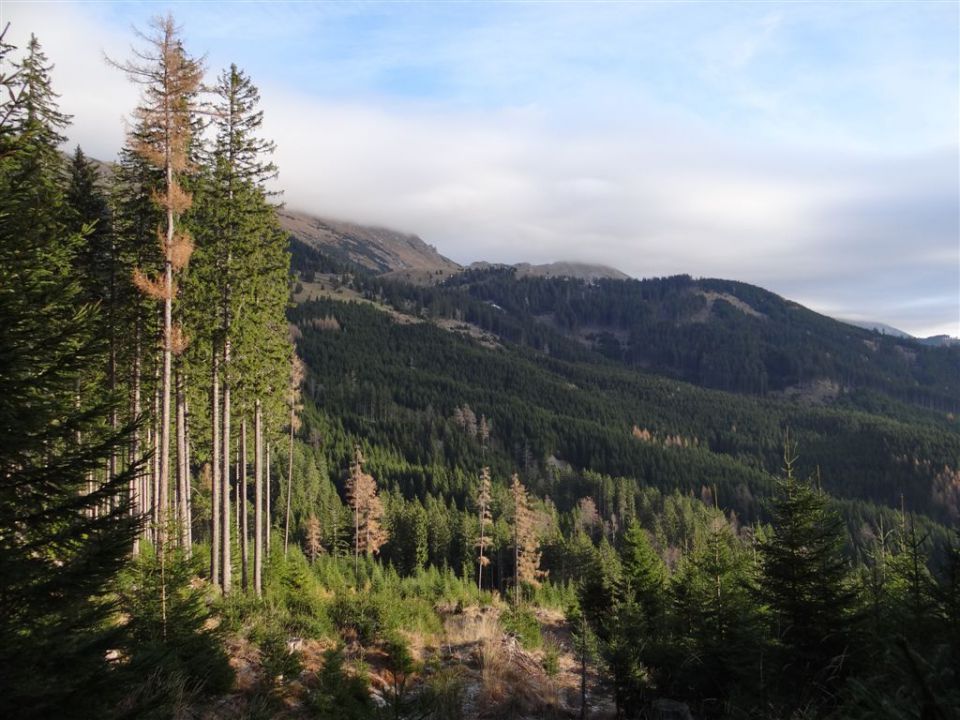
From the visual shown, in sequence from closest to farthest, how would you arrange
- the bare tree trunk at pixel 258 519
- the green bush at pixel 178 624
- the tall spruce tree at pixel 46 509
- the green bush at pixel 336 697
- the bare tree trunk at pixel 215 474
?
the tall spruce tree at pixel 46 509, the green bush at pixel 178 624, the green bush at pixel 336 697, the bare tree trunk at pixel 215 474, the bare tree trunk at pixel 258 519

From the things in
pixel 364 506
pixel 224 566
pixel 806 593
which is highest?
pixel 806 593

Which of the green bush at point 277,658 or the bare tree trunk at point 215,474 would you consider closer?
the green bush at point 277,658

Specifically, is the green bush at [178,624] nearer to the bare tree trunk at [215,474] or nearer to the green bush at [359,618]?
the green bush at [359,618]

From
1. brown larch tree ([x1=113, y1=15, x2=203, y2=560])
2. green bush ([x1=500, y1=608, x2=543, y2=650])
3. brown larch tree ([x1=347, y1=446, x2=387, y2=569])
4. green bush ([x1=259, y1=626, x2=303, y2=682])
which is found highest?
brown larch tree ([x1=113, y1=15, x2=203, y2=560])

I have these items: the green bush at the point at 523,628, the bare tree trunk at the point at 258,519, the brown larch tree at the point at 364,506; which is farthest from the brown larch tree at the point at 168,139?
the brown larch tree at the point at 364,506

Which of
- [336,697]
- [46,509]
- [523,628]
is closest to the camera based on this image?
[46,509]

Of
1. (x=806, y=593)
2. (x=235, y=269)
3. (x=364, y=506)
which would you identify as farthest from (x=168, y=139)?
(x=364, y=506)

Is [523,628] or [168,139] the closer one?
[168,139]

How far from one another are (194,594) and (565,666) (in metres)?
18.7

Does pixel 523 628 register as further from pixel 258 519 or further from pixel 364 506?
pixel 364 506

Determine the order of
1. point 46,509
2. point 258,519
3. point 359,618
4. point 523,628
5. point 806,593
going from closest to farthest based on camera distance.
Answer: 1. point 46,509
2. point 806,593
3. point 359,618
4. point 258,519
5. point 523,628

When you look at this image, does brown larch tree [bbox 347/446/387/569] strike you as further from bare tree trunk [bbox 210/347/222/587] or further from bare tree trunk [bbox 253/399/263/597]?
bare tree trunk [bbox 210/347/222/587]

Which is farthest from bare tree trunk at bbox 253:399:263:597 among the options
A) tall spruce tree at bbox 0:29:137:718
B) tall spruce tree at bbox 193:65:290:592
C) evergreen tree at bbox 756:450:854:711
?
evergreen tree at bbox 756:450:854:711

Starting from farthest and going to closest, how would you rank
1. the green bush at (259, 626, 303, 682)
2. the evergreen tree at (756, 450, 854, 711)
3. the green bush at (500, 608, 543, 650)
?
the green bush at (500, 608, 543, 650), the green bush at (259, 626, 303, 682), the evergreen tree at (756, 450, 854, 711)
